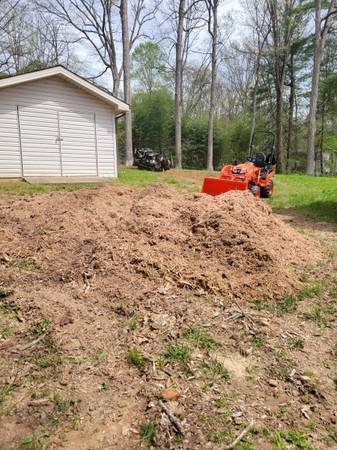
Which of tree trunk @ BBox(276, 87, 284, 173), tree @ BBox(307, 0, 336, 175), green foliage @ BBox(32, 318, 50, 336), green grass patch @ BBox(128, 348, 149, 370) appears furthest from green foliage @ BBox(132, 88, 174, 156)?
green grass patch @ BBox(128, 348, 149, 370)

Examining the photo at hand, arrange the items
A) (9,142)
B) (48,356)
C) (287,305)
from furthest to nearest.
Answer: (9,142)
(287,305)
(48,356)

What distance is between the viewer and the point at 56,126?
11.2m

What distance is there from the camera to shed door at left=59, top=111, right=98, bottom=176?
1146 cm

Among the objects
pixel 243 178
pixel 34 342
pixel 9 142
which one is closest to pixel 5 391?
pixel 34 342

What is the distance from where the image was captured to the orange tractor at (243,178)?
23.7 ft

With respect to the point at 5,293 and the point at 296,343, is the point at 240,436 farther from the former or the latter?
the point at 5,293

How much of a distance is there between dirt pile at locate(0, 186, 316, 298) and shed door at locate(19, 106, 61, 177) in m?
6.11

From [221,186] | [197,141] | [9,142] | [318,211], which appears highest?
[197,141]

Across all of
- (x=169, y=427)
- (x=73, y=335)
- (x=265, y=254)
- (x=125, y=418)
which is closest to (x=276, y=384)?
(x=169, y=427)

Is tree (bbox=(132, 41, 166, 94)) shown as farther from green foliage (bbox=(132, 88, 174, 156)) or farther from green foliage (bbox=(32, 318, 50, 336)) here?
green foliage (bbox=(32, 318, 50, 336))

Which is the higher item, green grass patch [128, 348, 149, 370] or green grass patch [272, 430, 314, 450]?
green grass patch [128, 348, 149, 370]

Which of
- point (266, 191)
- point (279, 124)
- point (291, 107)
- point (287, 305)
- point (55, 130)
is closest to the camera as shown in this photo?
point (287, 305)

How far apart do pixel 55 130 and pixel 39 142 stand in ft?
2.37

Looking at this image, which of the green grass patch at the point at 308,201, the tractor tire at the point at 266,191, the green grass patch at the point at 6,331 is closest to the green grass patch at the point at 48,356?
the green grass patch at the point at 6,331
